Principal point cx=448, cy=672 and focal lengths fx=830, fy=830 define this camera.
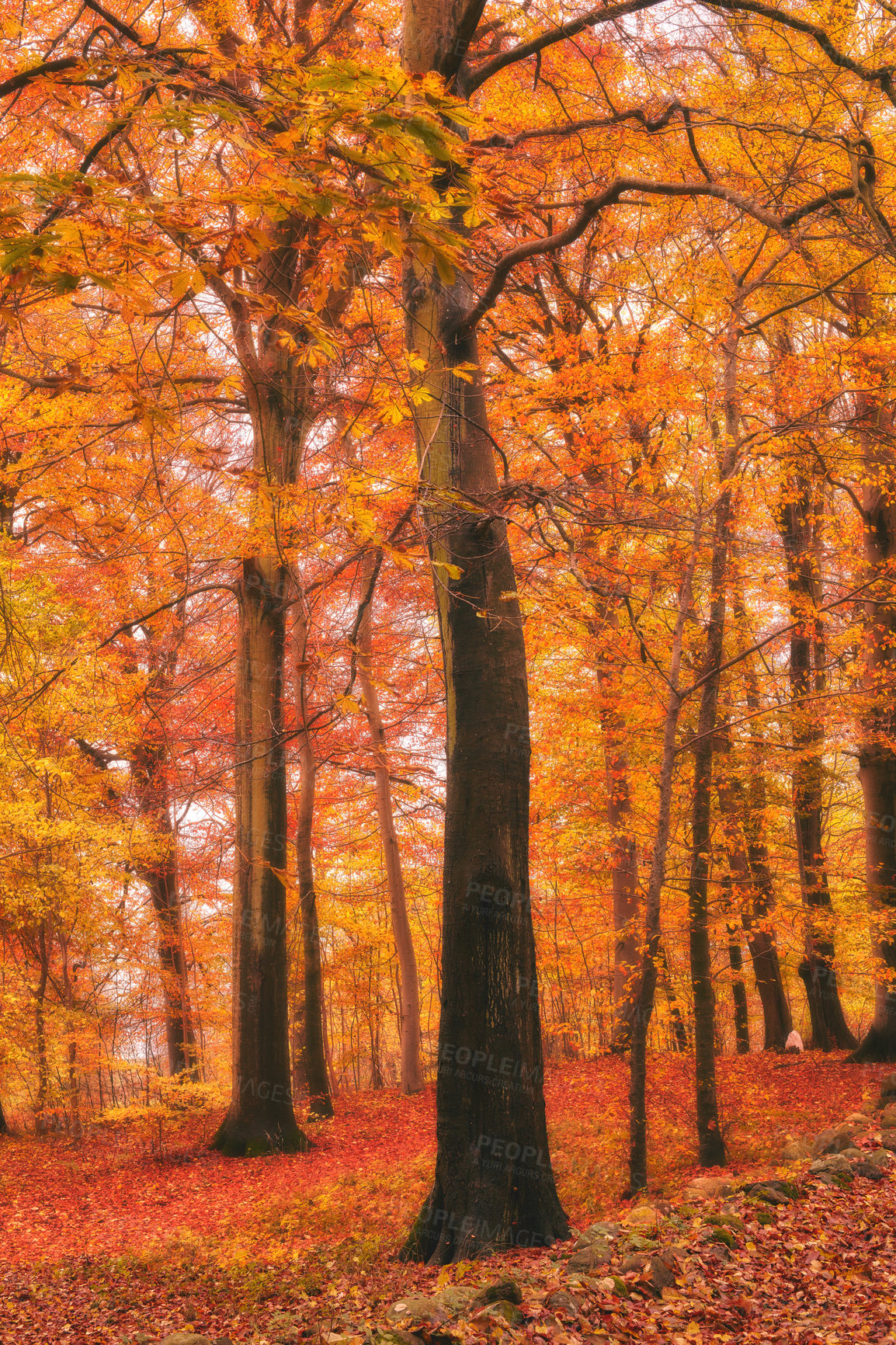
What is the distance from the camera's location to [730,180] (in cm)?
757

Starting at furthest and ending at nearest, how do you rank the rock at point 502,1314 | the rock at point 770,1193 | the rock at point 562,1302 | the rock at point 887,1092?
the rock at point 887,1092 → the rock at point 770,1193 → the rock at point 562,1302 → the rock at point 502,1314

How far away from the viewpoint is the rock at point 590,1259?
13.4 ft

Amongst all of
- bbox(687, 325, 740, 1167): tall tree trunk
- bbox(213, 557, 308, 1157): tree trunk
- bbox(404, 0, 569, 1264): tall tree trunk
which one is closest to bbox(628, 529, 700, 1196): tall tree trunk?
bbox(687, 325, 740, 1167): tall tree trunk

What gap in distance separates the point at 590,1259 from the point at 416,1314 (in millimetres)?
1006

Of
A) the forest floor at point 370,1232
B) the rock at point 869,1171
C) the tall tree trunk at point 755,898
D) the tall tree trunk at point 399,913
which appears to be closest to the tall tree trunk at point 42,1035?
the forest floor at point 370,1232

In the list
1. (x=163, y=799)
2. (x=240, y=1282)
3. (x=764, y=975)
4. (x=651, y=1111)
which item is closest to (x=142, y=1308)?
(x=240, y=1282)

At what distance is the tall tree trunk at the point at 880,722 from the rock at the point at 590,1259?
6605 mm

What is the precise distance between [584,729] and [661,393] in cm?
508

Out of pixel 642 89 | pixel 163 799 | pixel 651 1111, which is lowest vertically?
pixel 651 1111

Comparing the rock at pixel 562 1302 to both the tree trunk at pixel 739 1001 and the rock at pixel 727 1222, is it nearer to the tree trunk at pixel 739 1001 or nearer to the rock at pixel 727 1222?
the rock at pixel 727 1222

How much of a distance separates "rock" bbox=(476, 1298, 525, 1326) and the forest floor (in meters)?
0.06

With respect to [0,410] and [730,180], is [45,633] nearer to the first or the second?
[0,410]

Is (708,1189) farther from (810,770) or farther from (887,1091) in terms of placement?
(810,770)

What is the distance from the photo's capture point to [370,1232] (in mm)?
6047
